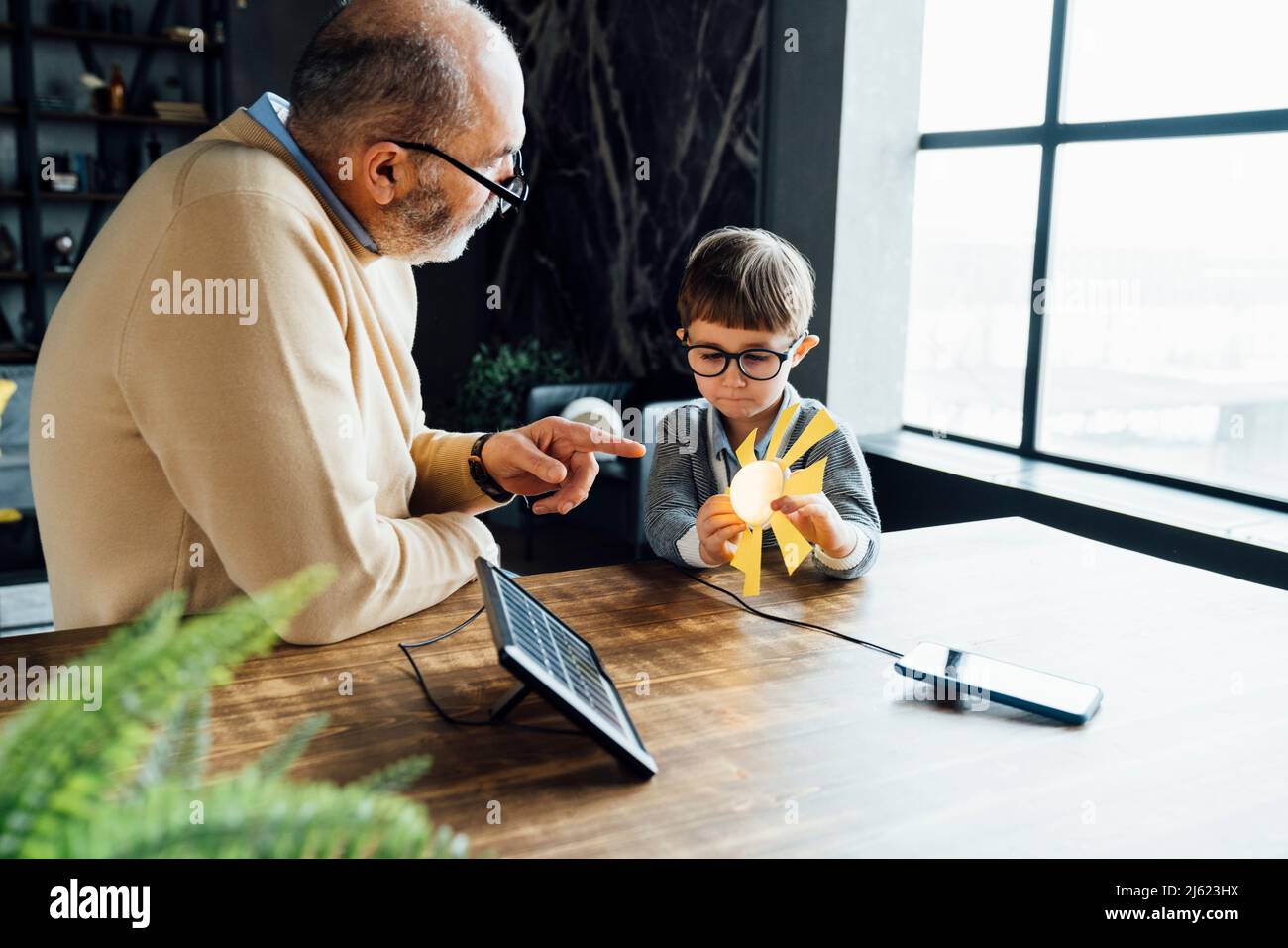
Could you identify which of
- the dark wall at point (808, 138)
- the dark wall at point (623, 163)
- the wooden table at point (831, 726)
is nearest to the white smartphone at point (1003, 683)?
the wooden table at point (831, 726)

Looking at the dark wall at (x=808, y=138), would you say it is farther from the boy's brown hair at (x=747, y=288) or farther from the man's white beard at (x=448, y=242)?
the man's white beard at (x=448, y=242)

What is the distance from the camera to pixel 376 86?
1.47 metres

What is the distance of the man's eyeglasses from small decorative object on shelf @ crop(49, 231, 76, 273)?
520cm

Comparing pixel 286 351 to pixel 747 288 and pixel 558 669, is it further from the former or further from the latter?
pixel 747 288

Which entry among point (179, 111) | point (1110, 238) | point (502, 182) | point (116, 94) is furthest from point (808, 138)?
point (116, 94)

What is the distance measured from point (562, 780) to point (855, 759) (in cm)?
29

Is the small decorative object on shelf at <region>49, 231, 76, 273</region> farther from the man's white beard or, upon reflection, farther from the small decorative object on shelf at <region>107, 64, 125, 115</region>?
the man's white beard

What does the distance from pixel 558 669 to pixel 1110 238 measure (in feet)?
9.70

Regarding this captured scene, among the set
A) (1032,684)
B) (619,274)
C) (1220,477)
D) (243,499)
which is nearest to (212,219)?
(243,499)

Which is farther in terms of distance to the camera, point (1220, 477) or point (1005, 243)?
point (1005, 243)

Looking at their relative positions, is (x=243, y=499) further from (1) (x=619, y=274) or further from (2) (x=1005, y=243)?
(1) (x=619, y=274)

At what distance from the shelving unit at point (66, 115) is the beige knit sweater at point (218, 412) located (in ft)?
16.8

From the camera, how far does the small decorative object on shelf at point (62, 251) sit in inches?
234
